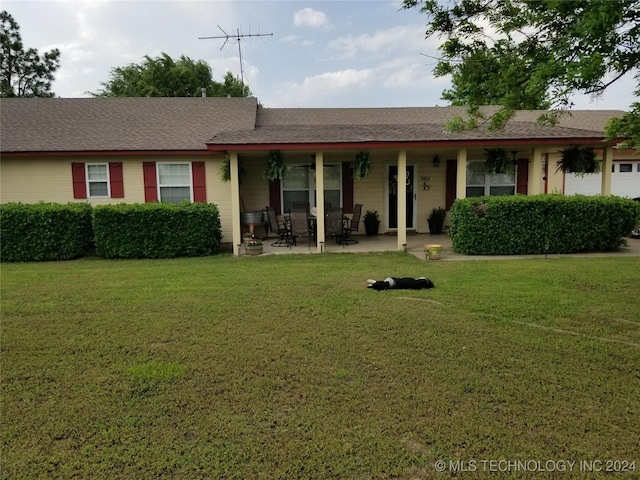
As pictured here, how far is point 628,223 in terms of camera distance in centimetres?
916

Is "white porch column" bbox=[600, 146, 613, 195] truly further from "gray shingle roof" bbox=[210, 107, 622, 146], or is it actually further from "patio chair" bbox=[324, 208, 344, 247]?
"patio chair" bbox=[324, 208, 344, 247]

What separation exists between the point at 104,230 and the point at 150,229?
97cm

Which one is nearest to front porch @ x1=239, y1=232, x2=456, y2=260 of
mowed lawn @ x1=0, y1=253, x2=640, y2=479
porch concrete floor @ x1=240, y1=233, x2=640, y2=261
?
porch concrete floor @ x1=240, y1=233, x2=640, y2=261

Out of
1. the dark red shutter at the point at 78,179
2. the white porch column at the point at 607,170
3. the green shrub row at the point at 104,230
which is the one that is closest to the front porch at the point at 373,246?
the green shrub row at the point at 104,230

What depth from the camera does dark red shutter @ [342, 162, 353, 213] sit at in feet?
40.4

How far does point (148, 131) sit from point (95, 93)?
21.8m

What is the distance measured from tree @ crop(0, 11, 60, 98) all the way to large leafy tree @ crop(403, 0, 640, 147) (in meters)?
34.4

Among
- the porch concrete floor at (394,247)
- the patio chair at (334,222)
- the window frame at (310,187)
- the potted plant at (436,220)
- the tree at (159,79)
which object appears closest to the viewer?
the porch concrete floor at (394,247)

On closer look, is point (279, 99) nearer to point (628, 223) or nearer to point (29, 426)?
point (628, 223)

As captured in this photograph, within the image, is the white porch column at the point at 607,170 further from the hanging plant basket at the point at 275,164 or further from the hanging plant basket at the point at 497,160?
the hanging plant basket at the point at 275,164

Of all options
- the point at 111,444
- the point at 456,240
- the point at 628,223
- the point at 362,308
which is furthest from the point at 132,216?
the point at 628,223

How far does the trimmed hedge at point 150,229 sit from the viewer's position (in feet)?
30.6

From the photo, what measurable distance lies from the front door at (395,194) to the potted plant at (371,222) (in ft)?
1.66

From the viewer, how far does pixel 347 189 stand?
1240cm
